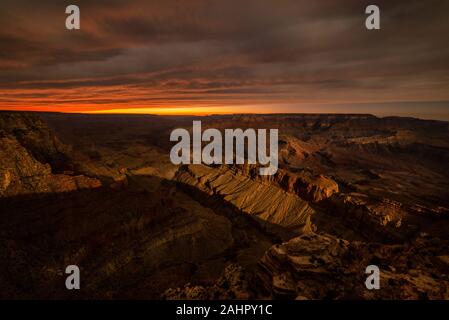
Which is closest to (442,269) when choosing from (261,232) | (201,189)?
(261,232)

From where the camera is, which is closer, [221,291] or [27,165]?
[221,291]

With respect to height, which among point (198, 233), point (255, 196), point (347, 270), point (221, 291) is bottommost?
point (198, 233)

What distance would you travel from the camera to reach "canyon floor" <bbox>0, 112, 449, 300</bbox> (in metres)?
10.0

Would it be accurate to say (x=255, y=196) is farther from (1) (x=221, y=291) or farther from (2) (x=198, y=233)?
(1) (x=221, y=291)

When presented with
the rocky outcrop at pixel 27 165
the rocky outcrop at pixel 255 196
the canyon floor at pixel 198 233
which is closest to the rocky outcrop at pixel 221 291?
the canyon floor at pixel 198 233

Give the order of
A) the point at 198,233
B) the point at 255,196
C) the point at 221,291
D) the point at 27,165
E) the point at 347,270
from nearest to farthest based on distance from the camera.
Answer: the point at 221,291, the point at 347,270, the point at 198,233, the point at 27,165, the point at 255,196

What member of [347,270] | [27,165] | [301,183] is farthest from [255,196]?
[347,270]

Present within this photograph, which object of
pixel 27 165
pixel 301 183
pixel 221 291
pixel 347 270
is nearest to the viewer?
pixel 221 291

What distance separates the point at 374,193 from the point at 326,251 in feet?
147

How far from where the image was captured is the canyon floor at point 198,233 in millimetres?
10025

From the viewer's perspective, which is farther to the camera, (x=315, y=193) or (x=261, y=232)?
(x=315, y=193)

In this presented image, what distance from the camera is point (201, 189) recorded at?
45.0 m

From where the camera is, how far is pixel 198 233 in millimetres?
26547
